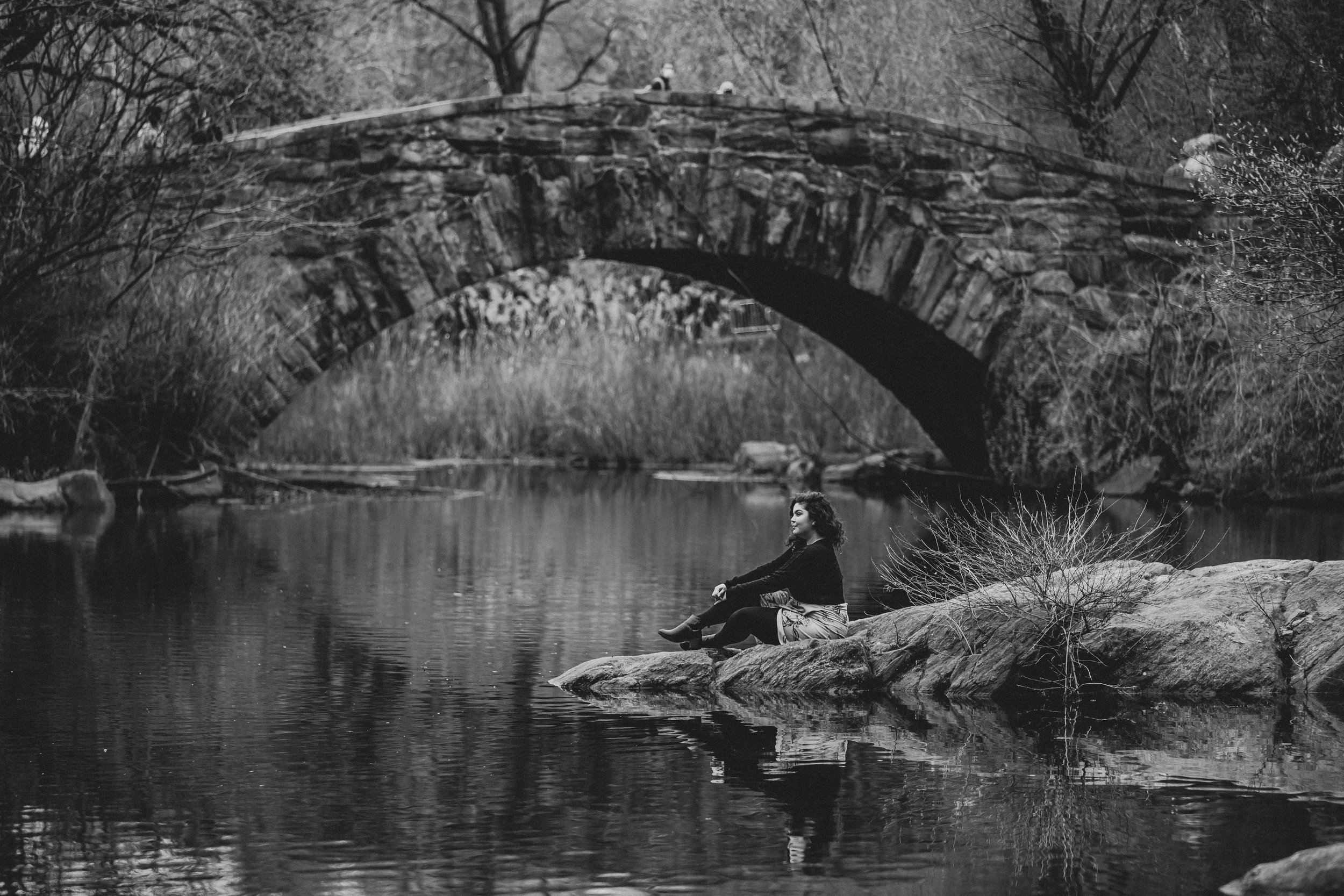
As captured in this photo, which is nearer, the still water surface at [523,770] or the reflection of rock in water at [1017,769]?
the still water surface at [523,770]

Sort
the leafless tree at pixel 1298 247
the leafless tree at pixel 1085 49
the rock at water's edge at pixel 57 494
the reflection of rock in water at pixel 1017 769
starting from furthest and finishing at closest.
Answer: the leafless tree at pixel 1085 49 < the rock at water's edge at pixel 57 494 < the leafless tree at pixel 1298 247 < the reflection of rock in water at pixel 1017 769

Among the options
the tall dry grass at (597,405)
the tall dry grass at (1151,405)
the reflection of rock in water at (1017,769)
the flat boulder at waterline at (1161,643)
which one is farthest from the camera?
the tall dry grass at (597,405)

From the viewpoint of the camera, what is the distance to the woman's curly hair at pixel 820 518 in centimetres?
803

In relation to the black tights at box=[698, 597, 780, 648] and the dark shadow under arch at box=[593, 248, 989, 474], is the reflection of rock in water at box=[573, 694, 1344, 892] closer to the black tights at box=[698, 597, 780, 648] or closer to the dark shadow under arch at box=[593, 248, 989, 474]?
the black tights at box=[698, 597, 780, 648]

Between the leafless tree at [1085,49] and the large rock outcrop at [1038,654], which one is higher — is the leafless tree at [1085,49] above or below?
above

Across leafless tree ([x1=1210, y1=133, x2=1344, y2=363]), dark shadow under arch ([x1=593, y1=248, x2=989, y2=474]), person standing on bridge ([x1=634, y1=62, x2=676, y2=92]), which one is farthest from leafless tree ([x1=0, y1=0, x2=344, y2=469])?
leafless tree ([x1=1210, y1=133, x2=1344, y2=363])

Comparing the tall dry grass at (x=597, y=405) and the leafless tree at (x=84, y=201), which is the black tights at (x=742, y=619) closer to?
the leafless tree at (x=84, y=201)

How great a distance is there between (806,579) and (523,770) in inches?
84.3

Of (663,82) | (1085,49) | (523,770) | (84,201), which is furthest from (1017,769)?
(1085,49)

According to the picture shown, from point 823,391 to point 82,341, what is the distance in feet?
34.0

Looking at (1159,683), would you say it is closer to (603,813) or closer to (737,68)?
(603,813)

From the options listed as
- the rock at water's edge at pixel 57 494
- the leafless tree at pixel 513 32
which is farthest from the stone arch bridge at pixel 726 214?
the leafless tree at pixel 513 32

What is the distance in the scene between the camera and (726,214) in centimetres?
1741

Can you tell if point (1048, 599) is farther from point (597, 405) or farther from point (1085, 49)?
point (597, 405)
